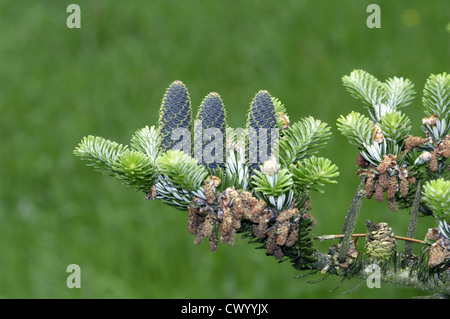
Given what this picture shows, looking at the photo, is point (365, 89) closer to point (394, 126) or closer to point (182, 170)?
point (394, 126)

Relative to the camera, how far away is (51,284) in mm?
4750

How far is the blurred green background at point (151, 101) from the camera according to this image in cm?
466

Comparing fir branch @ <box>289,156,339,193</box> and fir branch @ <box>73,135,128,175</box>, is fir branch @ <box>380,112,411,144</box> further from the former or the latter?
fir branch @ <box>73,135,128,175</box>

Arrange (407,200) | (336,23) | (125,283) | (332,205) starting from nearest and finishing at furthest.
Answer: (407,200) < (125,283) < (332,205) < (336,23)

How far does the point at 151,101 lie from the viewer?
6391mm

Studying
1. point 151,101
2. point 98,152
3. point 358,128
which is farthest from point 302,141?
point 151,101

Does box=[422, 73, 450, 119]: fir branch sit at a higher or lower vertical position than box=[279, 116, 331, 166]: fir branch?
higher

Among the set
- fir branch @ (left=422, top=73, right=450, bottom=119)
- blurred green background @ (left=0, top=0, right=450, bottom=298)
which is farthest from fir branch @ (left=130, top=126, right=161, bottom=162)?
blurred green background @ (left=0, top=0, right=450, bottom=298)

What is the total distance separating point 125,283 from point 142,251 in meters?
0.31

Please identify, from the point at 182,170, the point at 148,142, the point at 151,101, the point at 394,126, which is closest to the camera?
the point at 182,170

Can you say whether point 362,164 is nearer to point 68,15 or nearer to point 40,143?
point 40,143

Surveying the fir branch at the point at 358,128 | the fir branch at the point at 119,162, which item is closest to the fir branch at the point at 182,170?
the fir branch at the point at 119,162

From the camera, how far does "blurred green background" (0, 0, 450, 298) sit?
466 centimetres

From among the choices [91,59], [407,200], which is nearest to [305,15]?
[91,59]
